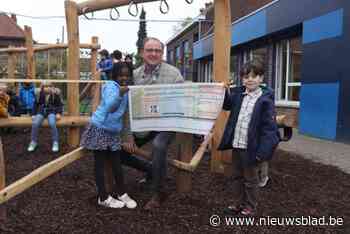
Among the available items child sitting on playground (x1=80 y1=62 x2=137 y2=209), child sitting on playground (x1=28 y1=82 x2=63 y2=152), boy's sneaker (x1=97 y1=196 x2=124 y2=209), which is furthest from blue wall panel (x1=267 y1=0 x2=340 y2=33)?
boy's sneaker (x1=97 y1=196 x2=124 y2=209)

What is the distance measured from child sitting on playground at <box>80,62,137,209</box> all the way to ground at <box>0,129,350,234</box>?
184 mm

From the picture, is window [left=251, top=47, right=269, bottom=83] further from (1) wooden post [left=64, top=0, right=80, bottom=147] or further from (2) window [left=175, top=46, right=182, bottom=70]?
(2) window [left=175, top=46, right=182, bottom=70]

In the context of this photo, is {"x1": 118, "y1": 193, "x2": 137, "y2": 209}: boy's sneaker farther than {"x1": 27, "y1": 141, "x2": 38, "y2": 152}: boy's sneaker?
No

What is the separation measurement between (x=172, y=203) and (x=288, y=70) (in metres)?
9.89

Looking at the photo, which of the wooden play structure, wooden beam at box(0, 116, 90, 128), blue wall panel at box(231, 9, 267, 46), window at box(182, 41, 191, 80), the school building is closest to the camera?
the wooden play structure

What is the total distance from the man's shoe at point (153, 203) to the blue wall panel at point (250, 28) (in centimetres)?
1073

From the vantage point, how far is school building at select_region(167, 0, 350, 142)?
9.41 m

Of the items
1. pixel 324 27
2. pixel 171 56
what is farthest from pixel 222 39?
pixel 171 56

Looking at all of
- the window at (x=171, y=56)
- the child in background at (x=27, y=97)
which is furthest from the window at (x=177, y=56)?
the child in background at (x=27, y=97)

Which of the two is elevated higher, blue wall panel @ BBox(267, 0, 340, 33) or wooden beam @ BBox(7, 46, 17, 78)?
blue wall panel @ BBox(267, 0, 340, 33)

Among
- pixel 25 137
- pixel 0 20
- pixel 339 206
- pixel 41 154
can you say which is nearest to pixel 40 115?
pixel 41 154

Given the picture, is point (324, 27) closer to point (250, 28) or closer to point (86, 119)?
point (250, 28)

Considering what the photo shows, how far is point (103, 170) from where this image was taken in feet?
13.6

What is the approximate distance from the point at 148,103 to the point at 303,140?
6.56 metres
